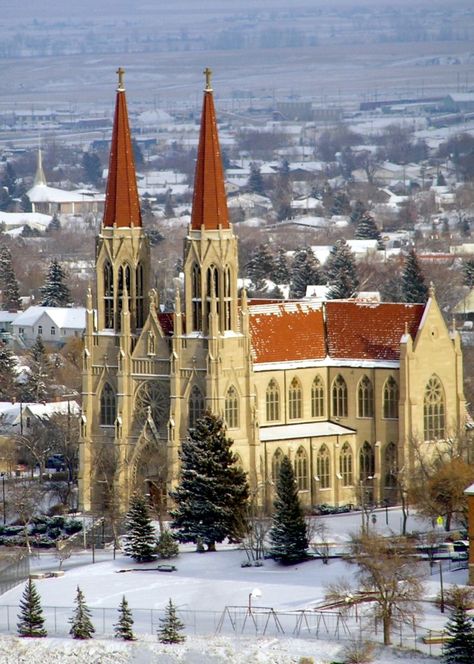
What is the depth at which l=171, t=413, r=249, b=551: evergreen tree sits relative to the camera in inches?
3455

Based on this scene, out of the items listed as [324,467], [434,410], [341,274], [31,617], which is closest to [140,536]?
[31,617]

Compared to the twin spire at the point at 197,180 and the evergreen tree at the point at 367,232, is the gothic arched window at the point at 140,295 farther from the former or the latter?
the evergreen tree at the point at 367,232

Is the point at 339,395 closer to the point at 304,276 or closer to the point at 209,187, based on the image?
the point at 209,187

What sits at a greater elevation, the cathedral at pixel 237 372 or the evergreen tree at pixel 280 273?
the evergreen tree at pixel 280 273

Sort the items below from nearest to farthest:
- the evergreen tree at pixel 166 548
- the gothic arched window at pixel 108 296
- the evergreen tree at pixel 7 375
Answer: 1. the evergreen tree at pixel 166 548
2. the gothic arched window at pixel 108 296
3. the evergreen tree at pixel 7 375

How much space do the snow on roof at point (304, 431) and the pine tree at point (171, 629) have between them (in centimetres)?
2138

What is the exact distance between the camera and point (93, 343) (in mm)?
98312

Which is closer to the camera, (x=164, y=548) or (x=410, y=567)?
(x=410, y=567)

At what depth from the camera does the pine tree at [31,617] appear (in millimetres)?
76500

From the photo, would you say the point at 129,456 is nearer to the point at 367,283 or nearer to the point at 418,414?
the point at 418,414

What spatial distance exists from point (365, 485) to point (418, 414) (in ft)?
9.58

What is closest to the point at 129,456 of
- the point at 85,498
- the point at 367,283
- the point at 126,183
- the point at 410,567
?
the point at 85,498

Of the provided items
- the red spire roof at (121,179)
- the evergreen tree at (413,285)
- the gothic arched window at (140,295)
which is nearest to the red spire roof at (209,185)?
the red spire roof at (121,179)

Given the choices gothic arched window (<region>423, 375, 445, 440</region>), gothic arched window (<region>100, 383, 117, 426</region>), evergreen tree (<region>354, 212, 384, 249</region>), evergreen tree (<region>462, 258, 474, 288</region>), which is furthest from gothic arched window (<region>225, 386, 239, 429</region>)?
evergreen tree (<region>354, 212, 384, 249</region>)
